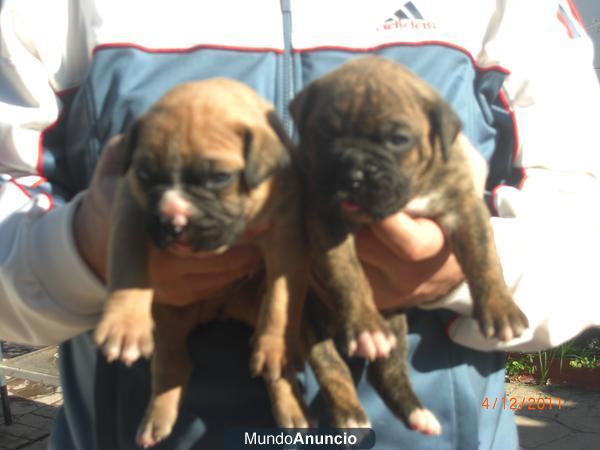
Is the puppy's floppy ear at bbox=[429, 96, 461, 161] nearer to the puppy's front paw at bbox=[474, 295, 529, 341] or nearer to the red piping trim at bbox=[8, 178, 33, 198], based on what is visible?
the puppy's front paw at bbox=[474, 295, 529, 341]

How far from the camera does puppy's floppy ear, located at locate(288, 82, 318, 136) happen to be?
6.43 feet

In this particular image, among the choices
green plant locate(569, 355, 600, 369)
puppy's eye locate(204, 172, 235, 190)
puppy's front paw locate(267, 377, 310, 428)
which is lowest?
green plant locate(569, 355, 600, 369)

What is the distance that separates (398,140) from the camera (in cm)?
186

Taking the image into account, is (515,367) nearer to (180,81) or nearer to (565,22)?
(565,22)

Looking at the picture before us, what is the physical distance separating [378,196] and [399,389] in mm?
662

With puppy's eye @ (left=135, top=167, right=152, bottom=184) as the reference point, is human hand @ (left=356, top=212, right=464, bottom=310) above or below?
below

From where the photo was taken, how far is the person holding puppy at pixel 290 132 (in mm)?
2143

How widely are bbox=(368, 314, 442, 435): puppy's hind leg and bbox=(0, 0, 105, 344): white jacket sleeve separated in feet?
2.83

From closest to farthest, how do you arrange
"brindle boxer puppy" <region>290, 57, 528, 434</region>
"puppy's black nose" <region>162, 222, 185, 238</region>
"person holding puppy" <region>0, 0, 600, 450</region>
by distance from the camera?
"puppy's black nose" <region>162, 222, 185, 238</region>, "brindle boxer puppy" <region>290, 57, 528, 434</region>, "person holding puppy" <region>0, 0, 600, 450</region>

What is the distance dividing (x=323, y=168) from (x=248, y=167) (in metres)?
0.19

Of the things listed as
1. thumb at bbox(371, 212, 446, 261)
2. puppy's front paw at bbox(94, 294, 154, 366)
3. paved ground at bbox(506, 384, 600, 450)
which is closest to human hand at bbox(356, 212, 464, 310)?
thumb at bbox(371, 212, 446, 261)

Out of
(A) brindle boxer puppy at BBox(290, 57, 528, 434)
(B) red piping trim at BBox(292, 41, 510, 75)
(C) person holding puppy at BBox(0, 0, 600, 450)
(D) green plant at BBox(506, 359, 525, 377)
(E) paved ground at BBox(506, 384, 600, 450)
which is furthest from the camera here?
(D) green plant at BBox(506, 359, 525, 377)

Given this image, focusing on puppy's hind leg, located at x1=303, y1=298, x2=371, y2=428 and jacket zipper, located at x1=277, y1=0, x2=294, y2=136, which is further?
jacket zipper, located at x1=277, y1=0, x2=294, y2=136

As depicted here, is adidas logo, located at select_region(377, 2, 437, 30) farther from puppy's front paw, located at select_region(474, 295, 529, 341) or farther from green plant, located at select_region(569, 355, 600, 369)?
green plant, located at select_region(569, 355, 600, 369)
